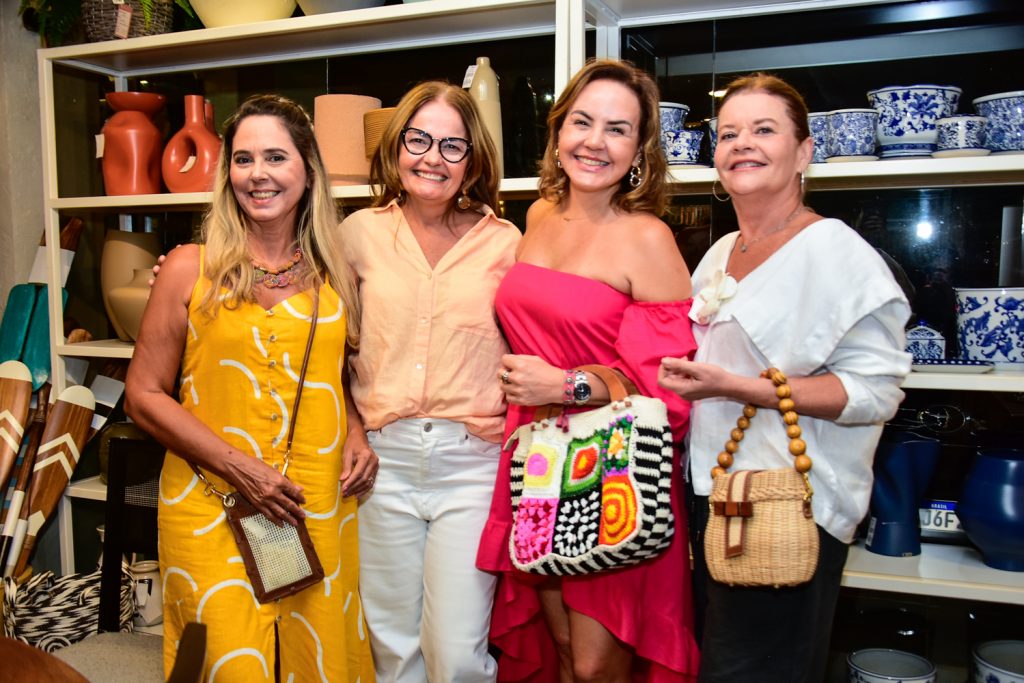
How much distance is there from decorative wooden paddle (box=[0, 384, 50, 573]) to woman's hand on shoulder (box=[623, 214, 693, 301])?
82.1 inches

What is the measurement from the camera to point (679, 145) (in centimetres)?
206

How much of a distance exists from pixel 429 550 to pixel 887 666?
122 cm

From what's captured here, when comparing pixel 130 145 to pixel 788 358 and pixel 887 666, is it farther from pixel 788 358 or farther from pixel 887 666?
pixel 887 666

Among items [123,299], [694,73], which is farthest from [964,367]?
[123,299]

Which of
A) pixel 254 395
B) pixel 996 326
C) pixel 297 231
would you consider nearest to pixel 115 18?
pixel 297 231

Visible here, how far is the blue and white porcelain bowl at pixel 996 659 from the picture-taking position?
6.46 feet

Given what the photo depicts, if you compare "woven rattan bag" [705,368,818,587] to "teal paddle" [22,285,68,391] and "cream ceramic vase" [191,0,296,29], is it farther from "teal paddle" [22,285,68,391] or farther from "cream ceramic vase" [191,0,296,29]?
"teal paddle" [22,285,68,391]

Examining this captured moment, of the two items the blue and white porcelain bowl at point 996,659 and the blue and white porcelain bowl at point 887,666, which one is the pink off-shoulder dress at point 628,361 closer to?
the blue and white porcelain bowl at point 887,666

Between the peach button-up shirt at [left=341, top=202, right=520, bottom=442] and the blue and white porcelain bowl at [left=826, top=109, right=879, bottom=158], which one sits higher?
the blue and white porcelain bowl at [left=826, top=109, right=879, bottom=158]

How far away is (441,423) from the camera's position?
1821 mm

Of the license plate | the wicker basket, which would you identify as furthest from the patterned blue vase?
the wicker basket

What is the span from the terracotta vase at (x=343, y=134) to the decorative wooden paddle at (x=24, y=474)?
128cm

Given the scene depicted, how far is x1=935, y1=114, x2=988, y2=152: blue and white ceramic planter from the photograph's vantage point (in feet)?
6.11

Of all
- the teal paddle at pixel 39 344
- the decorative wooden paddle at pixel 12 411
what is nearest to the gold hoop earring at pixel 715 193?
the teal paddle at pixel 39 344
